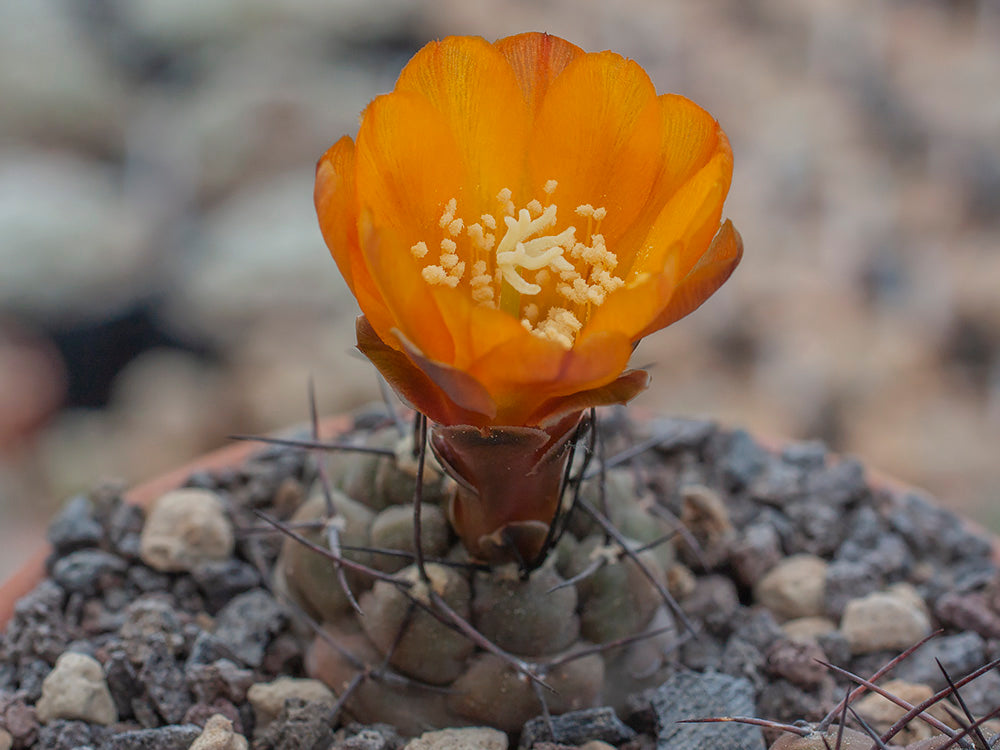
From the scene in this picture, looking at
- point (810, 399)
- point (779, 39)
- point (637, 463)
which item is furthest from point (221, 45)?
point (637, 463)

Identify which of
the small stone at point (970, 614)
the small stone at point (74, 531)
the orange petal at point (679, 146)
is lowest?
the small stone at point (970, 614)

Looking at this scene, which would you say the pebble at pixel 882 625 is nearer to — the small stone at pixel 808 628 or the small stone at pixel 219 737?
the small stone at pixel 808 628

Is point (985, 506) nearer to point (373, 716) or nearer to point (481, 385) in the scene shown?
point (373, 716)

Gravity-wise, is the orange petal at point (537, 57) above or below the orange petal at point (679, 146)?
above

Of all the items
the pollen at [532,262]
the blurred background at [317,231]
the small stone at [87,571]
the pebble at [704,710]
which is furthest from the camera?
the blurred background at [317,231]

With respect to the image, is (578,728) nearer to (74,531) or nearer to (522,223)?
(522,223)

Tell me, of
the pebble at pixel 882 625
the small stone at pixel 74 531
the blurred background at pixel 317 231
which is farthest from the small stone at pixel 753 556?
the blurred background at pixel 317 231

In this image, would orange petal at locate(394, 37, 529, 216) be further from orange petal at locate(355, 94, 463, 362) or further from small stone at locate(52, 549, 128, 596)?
small stone at locate(52, 549, 128, 596)
